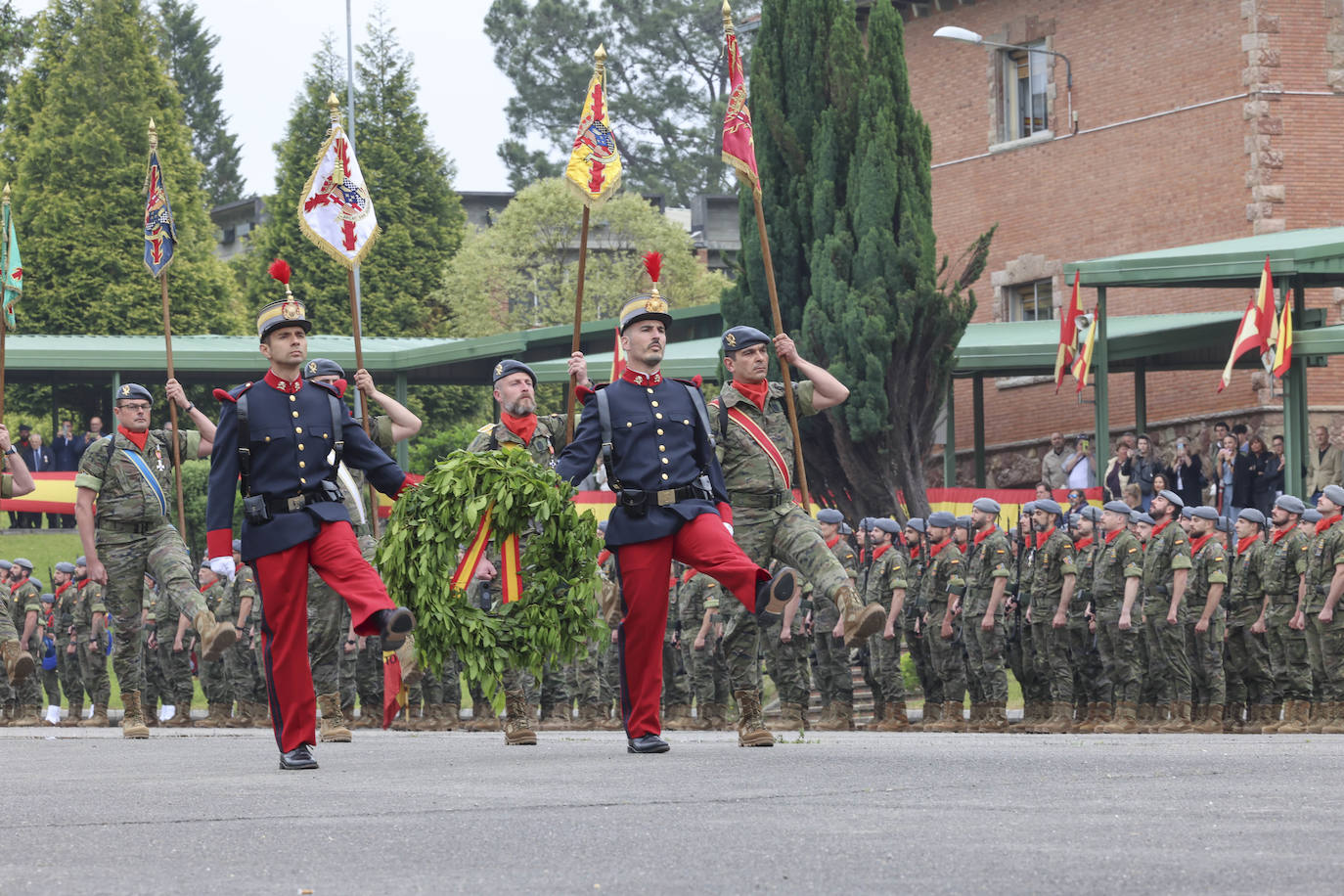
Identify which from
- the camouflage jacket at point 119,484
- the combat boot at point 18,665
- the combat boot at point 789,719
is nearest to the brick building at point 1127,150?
the combat boot at point 789,719

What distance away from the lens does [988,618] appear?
17.9m

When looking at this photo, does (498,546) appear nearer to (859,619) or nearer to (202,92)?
(859,619)

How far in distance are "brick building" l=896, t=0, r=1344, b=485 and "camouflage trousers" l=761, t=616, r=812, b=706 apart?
15.6 metres

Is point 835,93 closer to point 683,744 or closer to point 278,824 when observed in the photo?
point 683,744

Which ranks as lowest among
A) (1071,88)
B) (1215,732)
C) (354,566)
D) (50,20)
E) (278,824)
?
(1215,732)

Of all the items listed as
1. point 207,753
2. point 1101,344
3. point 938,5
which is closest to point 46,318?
point 938,5

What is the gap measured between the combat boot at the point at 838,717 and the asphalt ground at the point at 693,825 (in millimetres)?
8123

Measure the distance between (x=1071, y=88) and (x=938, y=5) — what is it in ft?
12.4

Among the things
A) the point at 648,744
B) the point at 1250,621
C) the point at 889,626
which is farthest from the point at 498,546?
the point at 1250,621

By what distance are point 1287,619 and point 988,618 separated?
2.40m

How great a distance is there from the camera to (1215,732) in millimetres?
16984

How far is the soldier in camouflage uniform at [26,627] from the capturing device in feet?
73.2

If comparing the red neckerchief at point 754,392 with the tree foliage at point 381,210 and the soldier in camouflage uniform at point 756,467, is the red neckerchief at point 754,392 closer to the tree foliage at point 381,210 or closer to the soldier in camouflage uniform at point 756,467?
the soldier in camouflage uniform at point 756,467

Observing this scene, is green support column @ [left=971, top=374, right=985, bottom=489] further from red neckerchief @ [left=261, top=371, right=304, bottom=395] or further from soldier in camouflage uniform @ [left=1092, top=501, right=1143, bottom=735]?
red neckerchief @ [left=261, top=371, right=304, bottom=395]
